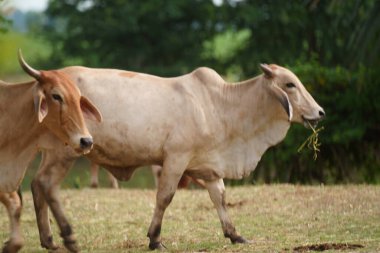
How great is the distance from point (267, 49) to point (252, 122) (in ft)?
51.4

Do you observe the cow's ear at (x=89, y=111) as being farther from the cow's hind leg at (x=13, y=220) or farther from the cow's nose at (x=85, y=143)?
the cow's hind leg at (x=13, y=220)

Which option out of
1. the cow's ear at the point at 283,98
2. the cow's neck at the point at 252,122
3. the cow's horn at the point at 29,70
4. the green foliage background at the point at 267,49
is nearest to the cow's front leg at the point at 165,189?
the cow's neck at the point at 252,122

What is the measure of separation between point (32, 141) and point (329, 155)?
7.38m

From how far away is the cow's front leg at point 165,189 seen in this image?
31.4 feet

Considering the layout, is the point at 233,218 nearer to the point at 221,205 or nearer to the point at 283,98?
the point at 221,205

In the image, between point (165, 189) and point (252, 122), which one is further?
point (252, 122)

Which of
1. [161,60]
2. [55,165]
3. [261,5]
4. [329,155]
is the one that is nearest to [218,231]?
[55,165]

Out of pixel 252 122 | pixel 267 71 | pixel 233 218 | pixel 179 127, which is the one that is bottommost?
pixel 233 218

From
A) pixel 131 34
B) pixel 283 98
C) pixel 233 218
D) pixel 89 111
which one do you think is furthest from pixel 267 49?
pixel 89 111

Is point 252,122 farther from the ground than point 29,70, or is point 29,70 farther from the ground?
point 29,70

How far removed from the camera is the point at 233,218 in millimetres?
11500

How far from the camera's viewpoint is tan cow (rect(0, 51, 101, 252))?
871 cm

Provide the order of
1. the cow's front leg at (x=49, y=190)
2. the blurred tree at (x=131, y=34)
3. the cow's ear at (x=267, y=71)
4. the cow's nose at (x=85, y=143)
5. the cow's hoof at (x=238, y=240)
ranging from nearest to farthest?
the cow's nose at (x=85, y=143), the cow's front leg at (x=49, y=190), the cow's hoof at (x=238, y=240), the cow's ear at (x=267, y=71), the blurred tree at (x=131, y=34)

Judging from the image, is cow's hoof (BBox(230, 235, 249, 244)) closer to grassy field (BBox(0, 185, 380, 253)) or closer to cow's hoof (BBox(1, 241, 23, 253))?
grassy field (BBox(0, 185, 380, 253))
